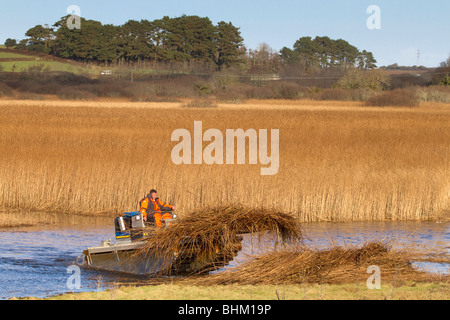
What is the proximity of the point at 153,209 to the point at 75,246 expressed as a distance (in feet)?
9.82

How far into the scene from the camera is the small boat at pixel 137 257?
10.8 metres

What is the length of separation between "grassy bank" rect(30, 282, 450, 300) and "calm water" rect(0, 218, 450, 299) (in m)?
0.97

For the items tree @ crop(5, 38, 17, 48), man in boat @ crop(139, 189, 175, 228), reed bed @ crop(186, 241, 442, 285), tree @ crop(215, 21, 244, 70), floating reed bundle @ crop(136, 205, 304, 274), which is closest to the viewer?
reed bed @ crop(186, 241, 442, 285)

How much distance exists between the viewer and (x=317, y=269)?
9.09 m

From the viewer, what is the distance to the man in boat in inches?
460

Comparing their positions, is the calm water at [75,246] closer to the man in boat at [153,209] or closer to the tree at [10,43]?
the man in boat at [153,209]

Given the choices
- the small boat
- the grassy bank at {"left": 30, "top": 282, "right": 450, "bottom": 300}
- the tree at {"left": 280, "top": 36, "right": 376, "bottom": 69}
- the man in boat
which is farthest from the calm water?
the tree at {"left": 280, "top": 36, "right": 376, "bottom": 69}

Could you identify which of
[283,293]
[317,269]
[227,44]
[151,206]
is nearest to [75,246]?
[151,206]

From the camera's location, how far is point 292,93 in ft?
221

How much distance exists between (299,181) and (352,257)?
793 cm

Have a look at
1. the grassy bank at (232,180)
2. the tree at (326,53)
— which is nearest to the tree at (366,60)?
the tree at (326,53)

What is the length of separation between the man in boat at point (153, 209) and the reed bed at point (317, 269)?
7.92 feet

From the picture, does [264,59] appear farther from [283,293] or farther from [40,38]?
[283,293]

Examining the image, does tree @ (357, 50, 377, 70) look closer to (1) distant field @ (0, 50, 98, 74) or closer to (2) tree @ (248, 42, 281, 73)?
(2) tree @ (248, 42, 281, 73)
